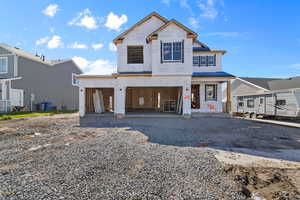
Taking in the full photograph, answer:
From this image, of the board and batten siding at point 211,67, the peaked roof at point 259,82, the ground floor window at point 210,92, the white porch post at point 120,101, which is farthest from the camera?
the peaked roof at point 259,82

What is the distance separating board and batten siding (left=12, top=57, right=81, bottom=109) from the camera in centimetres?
1658

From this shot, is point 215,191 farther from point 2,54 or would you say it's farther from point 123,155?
point 2,54

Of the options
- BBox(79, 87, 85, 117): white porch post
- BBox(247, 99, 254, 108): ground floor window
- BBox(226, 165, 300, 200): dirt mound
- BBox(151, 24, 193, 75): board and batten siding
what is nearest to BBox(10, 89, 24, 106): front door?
BBox(79, 87, 85, 117): white porch post

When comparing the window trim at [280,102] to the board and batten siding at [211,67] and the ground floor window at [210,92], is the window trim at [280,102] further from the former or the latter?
the board and batten siding at [211,67]

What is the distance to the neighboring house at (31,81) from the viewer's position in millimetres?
15162

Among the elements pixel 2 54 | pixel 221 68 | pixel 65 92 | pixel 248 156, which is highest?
pixel 2 54

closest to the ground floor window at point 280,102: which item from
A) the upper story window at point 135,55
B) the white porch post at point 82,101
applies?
the upper story window at point 135,55

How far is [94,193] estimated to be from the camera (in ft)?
7.64

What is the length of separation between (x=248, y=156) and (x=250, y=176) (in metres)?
1.32

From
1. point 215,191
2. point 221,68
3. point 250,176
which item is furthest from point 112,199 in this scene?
point 221,68

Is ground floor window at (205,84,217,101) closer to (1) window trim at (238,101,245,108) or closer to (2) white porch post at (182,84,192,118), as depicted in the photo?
(2) white porch post at (182,84,192,118)

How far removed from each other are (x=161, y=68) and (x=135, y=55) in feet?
10.2

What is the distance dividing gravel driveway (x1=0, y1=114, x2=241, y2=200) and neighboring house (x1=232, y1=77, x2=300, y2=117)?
12494 millimetres

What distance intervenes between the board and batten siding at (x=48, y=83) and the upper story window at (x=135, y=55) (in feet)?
43.9
